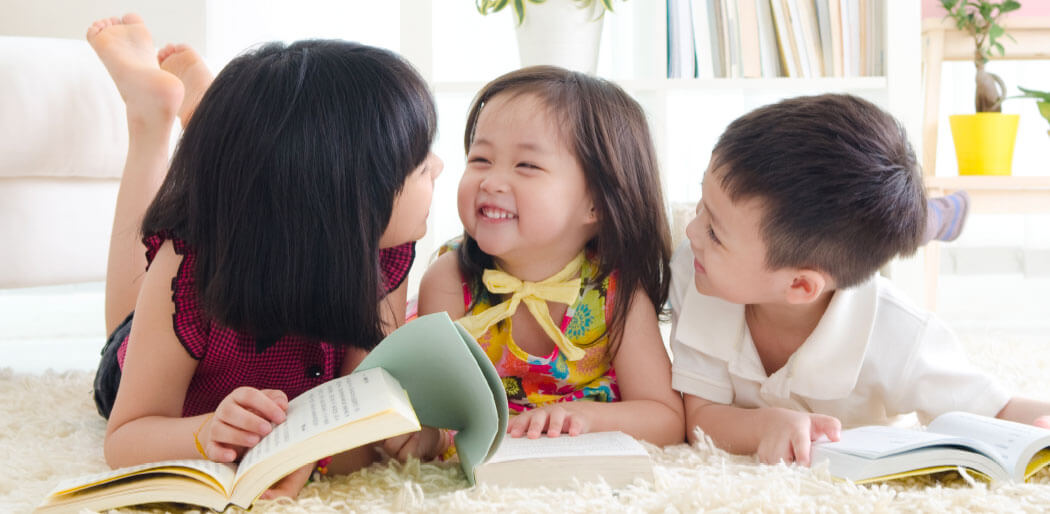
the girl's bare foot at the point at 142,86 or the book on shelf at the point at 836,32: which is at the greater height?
the girl's bare foot at the point at 142,86

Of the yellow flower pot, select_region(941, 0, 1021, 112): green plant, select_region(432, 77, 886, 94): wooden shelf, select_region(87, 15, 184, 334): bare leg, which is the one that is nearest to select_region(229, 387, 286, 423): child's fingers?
select_region(87, 15, 184, 334): bare leg

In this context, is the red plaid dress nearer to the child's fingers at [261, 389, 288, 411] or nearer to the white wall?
the child's fingers at [261, 389, 288, 411]

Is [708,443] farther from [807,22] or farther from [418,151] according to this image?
[807,22]

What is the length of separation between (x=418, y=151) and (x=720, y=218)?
35 cm

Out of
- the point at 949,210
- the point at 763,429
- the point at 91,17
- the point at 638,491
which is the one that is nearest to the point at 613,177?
the point at 763,429

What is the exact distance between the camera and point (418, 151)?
97cm

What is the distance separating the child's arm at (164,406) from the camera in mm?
785

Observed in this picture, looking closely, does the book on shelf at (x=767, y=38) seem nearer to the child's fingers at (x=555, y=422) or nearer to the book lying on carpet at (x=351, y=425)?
the child's fingers at (x=555, y=422)

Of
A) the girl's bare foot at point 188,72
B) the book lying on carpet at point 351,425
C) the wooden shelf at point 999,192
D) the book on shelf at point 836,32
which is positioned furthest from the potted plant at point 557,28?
the book lying on carpet at point 351,425

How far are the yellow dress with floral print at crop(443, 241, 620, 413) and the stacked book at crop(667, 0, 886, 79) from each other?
108cm

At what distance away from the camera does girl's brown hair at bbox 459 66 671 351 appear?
1.15 metres

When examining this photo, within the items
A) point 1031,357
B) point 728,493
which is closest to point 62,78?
point 728,493

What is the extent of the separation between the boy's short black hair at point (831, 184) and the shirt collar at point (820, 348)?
0.04 meters

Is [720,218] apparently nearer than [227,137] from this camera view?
No
